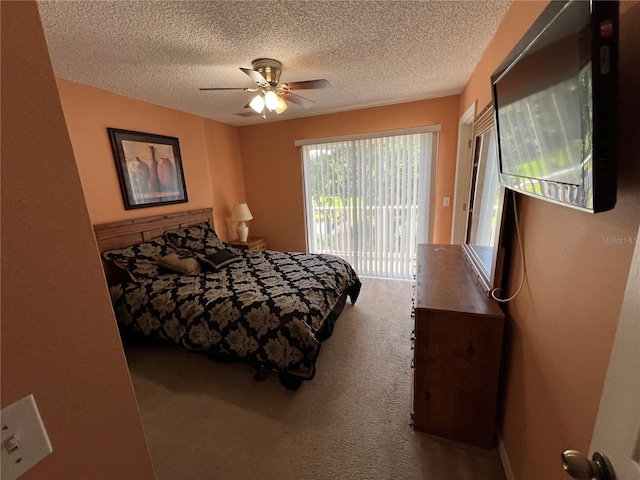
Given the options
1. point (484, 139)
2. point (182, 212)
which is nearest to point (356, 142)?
point (484, 139)

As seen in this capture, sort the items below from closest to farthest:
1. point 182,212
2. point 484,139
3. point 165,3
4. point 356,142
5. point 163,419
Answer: point 165,3, point 163,419, point 484,139, point 182,212, point 356,142

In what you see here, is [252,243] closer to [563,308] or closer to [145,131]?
[145,131]

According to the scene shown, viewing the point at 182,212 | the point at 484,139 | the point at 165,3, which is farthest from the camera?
the point at 182,212

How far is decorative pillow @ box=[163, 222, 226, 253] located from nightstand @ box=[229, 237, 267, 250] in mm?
Result: 478

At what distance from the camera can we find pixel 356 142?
3.52 meters

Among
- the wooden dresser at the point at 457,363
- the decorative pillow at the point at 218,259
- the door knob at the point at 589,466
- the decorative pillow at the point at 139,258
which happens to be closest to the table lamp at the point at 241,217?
the decorative pillow at the point at 218,259

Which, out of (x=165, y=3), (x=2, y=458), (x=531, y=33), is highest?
(x=165, y=3)

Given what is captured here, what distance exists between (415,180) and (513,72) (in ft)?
8.15

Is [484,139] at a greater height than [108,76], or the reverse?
[108,76]

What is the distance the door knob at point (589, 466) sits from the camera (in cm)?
48

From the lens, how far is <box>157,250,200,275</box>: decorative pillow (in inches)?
103

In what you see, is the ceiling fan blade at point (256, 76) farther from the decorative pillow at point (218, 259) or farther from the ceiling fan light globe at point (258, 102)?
the decorative pillow at point (218, 259)

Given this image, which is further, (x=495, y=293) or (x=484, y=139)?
(x=484, y=139)

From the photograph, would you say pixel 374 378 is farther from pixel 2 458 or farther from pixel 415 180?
pixel 415 180
